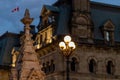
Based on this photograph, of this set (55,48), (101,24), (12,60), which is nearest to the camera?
(55,48)

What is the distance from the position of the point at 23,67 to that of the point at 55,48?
89.0 feet

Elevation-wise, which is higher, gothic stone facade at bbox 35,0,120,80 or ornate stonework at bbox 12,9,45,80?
gothic stone facade at bbox 35,0,120,80

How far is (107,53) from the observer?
186 ft

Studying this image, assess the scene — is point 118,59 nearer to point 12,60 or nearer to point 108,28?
point 108,28

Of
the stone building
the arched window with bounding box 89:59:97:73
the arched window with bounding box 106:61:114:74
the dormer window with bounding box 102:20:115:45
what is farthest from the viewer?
the dormer window with bounding box 102:20:115:45

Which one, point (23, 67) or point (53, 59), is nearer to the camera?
point (23, 67)

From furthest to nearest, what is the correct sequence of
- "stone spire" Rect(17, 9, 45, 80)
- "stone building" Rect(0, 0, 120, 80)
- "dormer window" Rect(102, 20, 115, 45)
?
"dormer window" Rect(102, 20, 115, 45), "stone building" Rect(0, 0, 120, 80), "stone spire" Rect(17, 9, 45, 80)

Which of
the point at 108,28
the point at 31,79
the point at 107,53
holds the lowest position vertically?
the point at 31,79

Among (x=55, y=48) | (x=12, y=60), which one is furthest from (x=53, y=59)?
(x=12, y=60)

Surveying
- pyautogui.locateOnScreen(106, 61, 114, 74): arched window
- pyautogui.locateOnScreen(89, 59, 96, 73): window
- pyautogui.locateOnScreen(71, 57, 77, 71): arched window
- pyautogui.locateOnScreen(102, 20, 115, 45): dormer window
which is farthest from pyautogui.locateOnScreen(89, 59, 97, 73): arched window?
pyautogui.locateOnScreen(102, 20, 115, 45): dormer window

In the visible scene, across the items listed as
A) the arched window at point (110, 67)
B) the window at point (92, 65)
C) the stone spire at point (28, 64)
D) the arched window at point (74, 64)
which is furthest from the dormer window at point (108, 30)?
the stone spire at point (28, 64)

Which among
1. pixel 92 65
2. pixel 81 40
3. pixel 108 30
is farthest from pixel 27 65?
pixel 108 30

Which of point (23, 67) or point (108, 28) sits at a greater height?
point (108, 28)

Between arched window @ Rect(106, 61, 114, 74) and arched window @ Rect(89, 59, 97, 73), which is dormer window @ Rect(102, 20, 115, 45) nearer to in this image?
arched window @ Rect(106, 61, 114, 74)
